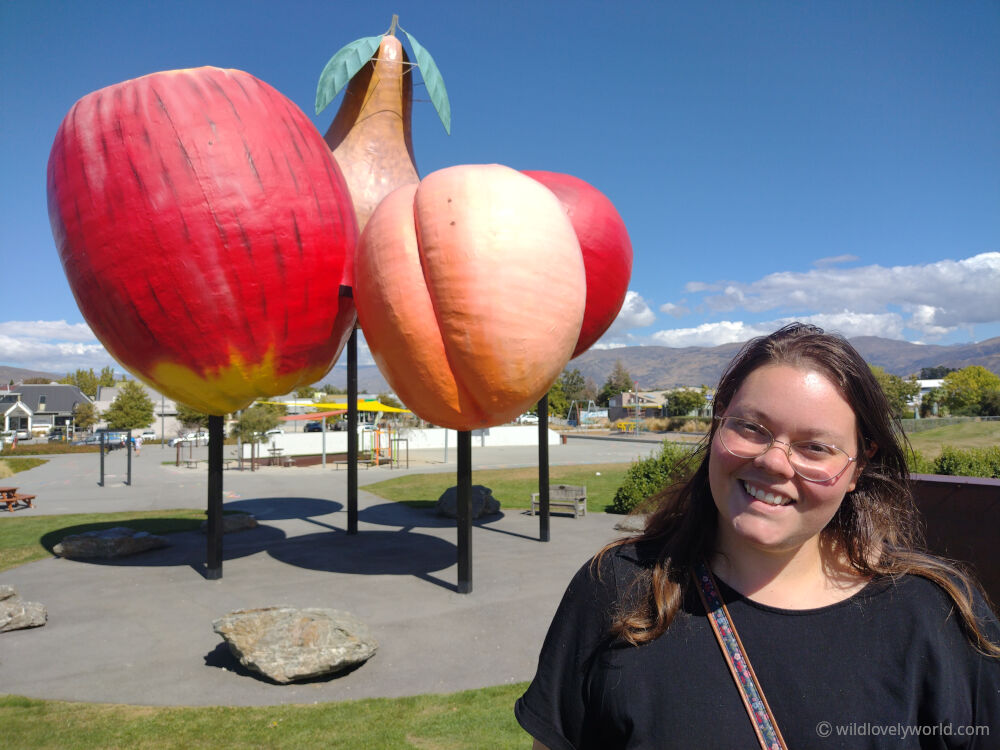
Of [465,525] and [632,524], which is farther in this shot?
[632,524]

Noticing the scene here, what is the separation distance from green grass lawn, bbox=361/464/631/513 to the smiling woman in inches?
580

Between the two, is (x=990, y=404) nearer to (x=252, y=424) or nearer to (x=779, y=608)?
(x=252, y=424)

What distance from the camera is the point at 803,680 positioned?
5.15 ft

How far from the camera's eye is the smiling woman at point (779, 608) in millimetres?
1563

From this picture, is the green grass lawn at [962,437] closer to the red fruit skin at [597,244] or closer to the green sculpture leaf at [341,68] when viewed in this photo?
the red fruit skin at [597,244]

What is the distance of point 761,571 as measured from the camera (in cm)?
176

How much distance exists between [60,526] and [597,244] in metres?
13.0

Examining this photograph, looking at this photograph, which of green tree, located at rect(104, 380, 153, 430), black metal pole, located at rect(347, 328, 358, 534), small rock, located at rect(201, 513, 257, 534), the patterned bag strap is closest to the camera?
the patterned bag strap

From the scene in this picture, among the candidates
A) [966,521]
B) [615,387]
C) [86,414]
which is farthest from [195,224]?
[615,387]

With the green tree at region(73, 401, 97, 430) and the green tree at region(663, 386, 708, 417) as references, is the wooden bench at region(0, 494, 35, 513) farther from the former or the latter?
the green tree at region(663, 386, 708, 417)

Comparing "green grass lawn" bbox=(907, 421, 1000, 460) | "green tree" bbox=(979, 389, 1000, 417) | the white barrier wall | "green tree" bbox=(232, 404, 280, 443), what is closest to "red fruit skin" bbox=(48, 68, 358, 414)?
"green tree" bbox=(232, 404, 280, 443)

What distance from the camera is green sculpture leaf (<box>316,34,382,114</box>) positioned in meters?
10.1

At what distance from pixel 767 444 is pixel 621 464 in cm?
2713

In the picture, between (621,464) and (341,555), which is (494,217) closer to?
(341,555)
